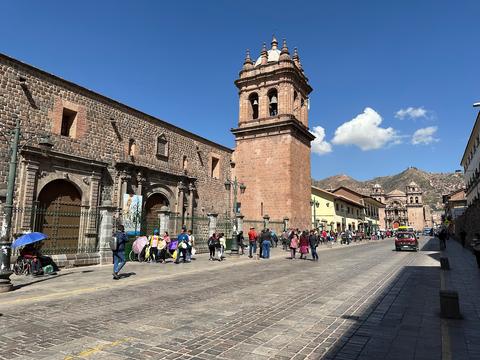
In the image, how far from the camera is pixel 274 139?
31.9 m

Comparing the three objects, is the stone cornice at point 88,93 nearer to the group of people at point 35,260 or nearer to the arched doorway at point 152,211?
the arched doorway at point 152,211

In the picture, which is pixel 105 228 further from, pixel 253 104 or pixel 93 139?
pixel 253 104

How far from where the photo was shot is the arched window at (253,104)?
3443 cm

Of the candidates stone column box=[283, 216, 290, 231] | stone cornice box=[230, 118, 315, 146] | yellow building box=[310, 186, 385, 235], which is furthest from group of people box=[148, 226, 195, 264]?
yellow building box=[310, 186, 385, 235]

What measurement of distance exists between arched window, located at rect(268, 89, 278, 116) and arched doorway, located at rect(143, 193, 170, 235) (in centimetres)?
1667

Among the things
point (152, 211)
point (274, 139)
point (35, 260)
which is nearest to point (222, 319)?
point (35, 260)

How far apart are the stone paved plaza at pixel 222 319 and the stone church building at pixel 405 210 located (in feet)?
347

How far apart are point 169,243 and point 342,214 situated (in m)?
39.8

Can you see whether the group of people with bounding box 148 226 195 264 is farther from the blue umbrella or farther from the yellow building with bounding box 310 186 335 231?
the yellow building with bounding box 310 186 335 231

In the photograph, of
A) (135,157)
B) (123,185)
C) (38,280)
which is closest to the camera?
(38,280)

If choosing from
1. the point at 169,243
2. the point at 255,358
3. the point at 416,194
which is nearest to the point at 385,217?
the point at 416,194

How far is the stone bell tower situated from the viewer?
3100 cm

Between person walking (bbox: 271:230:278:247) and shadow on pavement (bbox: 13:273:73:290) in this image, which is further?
person walking (bbox: 271:230:278:247)

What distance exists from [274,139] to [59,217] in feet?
68.6
